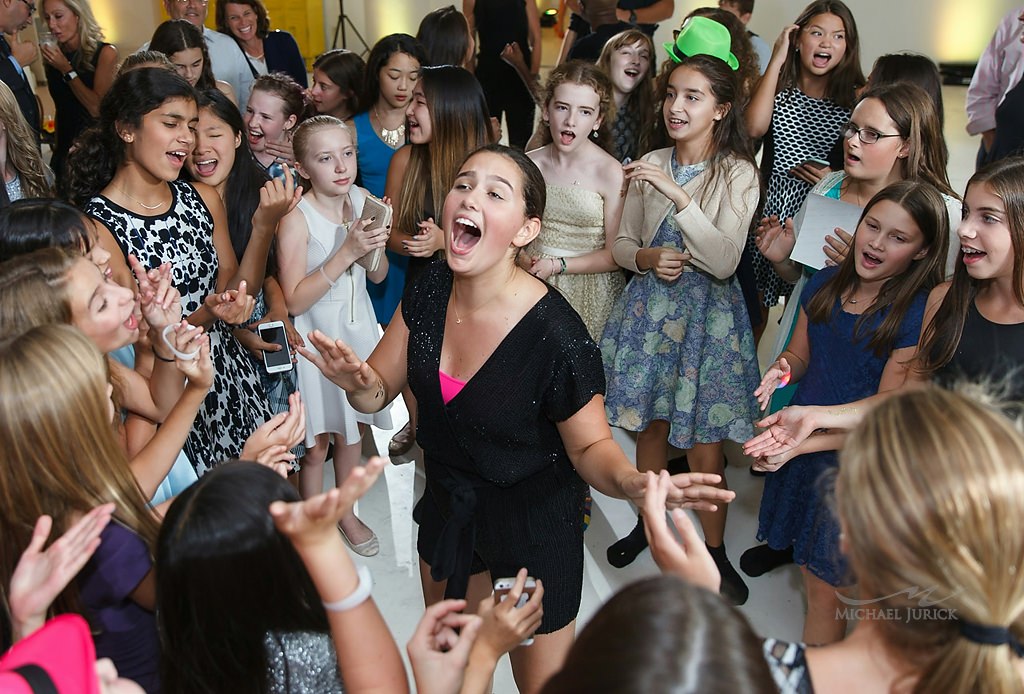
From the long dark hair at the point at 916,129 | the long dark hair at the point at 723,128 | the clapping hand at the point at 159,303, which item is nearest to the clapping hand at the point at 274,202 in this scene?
the clapping hand at the point at 159,303

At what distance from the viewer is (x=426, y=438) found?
1.87m

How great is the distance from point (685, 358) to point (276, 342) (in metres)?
1.31

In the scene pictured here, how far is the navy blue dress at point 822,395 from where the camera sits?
7.13 feet

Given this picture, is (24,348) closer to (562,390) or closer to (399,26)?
(562,390)

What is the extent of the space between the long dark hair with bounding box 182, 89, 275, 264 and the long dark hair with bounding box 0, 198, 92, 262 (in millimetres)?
725

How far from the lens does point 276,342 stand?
2.58m

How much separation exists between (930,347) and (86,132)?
2.39m

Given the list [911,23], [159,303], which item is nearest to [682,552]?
[159,303]

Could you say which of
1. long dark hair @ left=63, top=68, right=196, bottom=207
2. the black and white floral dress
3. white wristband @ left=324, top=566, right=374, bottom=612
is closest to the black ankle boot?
the black and white floral dress

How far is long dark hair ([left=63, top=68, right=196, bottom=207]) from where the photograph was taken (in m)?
2.44

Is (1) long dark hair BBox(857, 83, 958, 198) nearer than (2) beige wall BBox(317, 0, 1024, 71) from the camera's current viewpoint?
Yes

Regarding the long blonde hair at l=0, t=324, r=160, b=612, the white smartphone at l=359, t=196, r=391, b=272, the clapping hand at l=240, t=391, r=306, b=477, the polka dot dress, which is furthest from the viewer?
the polka dot dress

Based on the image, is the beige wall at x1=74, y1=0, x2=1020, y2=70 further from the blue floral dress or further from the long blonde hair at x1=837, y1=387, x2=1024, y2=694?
the long blonde hair at x1=837, y1=387, x2=1024, y2=694

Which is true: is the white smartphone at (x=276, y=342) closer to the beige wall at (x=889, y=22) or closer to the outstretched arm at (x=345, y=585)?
the outstretched arm at (x=345, y=585)
